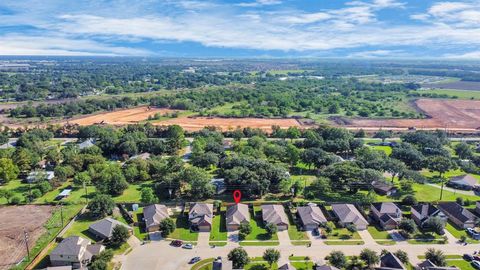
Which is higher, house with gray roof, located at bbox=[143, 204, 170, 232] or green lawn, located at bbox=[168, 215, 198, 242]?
house with gray roof, located at bbox=[143, 204, 170, 232]

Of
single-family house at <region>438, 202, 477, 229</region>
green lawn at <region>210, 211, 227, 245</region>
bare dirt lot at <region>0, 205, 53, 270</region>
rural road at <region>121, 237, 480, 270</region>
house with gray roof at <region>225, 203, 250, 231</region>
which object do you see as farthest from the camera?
single-family house at <region>438, 202, 477, 229</region>

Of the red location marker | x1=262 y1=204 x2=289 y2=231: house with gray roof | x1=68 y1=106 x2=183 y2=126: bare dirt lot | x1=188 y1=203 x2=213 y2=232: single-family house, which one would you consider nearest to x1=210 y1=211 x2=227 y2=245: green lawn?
x1=188 y1=203 x2=213 y2=232: single-family house

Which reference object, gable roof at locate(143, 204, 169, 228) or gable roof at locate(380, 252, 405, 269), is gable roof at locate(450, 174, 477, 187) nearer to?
gable roof at locate(380, 252, 405, 269)

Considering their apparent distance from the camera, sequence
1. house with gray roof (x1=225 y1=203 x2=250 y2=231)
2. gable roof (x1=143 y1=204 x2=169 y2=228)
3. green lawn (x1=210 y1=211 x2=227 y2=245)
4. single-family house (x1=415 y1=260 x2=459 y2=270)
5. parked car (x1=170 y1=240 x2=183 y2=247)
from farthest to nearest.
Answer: house with gray roof (x1=225 y1=203 x2=250 y2=231) → gable roof (x1=143 y1=204 x2=169 y2=228) → green lawn (x1=210 y1=211 x2=227 y2=245) → parked car (x1=170 y1=240 x2=183 y2=247) → single-family house (x1=415 y1=260 x2=459 y2=270)

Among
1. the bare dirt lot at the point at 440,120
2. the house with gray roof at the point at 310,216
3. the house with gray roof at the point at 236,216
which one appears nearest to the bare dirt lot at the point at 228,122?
the bare dirt lot at the point at 440,120

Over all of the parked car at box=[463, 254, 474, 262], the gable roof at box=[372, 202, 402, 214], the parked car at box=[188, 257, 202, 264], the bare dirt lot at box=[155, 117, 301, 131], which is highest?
the bare dirt lot at box=[155, 117, 301, 131]

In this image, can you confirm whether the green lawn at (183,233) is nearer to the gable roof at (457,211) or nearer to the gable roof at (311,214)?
the gable roof at (311,214)

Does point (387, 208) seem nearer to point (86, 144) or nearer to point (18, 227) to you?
point (18, 227)
